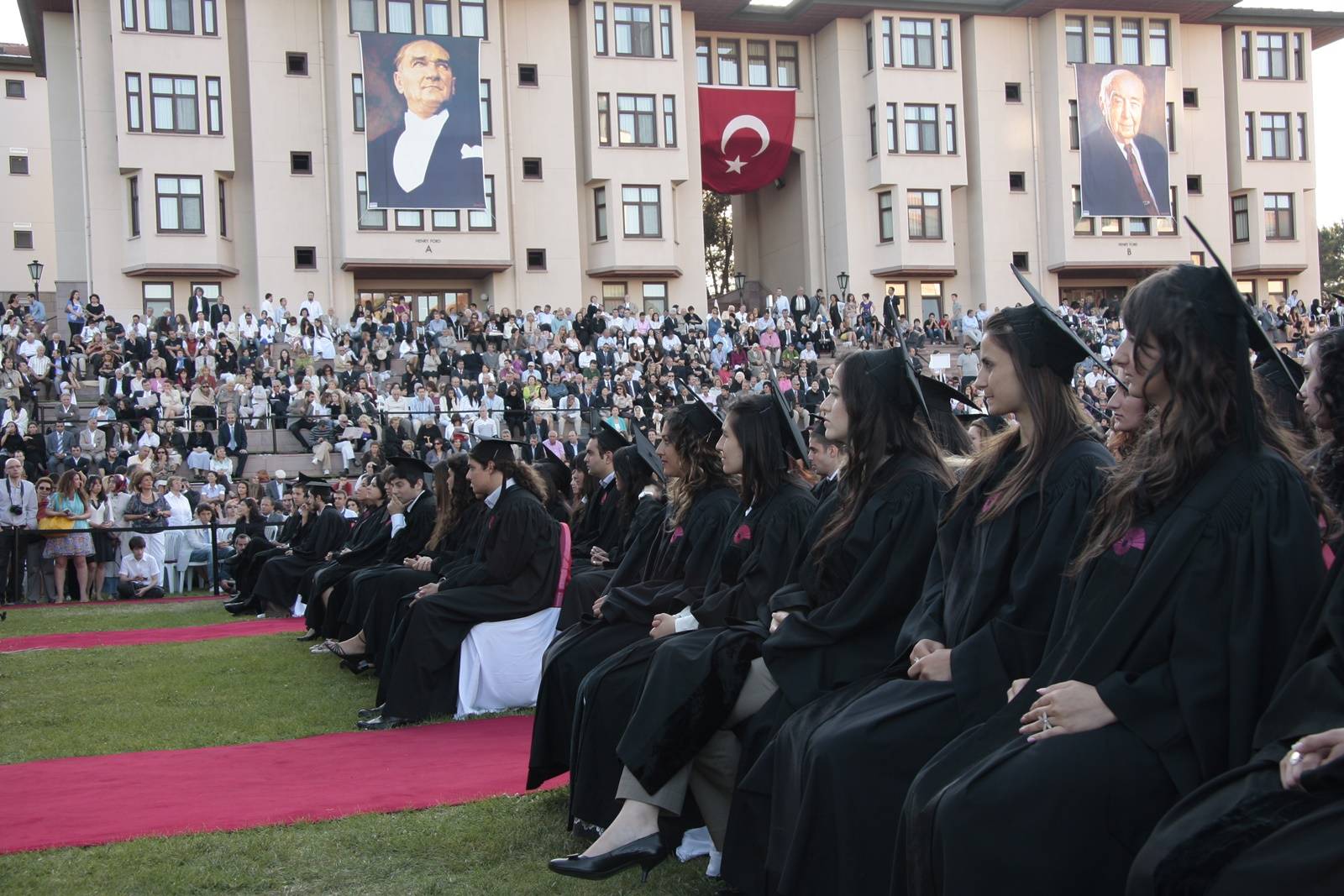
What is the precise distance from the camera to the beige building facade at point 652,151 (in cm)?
3706

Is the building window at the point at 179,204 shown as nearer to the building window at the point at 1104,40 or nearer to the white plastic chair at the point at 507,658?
the building window at the point at 1104,40

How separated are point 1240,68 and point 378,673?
46.1 metres

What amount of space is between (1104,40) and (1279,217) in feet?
32.8

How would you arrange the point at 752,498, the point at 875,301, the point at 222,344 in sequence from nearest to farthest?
the point at 752,498 < the point at 222,344 < the point at 875,301

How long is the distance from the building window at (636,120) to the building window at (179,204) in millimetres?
13074

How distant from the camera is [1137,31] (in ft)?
149

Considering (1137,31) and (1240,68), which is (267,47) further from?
(1240,68)

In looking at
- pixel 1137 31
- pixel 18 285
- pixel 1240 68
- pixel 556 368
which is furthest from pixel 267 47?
pixel 1240 68

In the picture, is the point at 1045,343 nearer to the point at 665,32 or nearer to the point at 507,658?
the point at 507,658

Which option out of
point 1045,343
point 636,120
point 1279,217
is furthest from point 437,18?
point 1045,343

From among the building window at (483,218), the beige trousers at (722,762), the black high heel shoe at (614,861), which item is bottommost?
the black high heel shoe at (614,861)

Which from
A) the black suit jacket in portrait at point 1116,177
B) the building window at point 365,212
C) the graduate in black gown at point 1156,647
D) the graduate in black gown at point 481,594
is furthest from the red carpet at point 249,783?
the black suit jacket in portrait at point 1116,177

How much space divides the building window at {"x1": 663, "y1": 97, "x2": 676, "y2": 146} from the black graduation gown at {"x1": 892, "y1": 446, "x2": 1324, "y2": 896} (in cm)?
3927

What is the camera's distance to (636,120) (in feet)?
136
